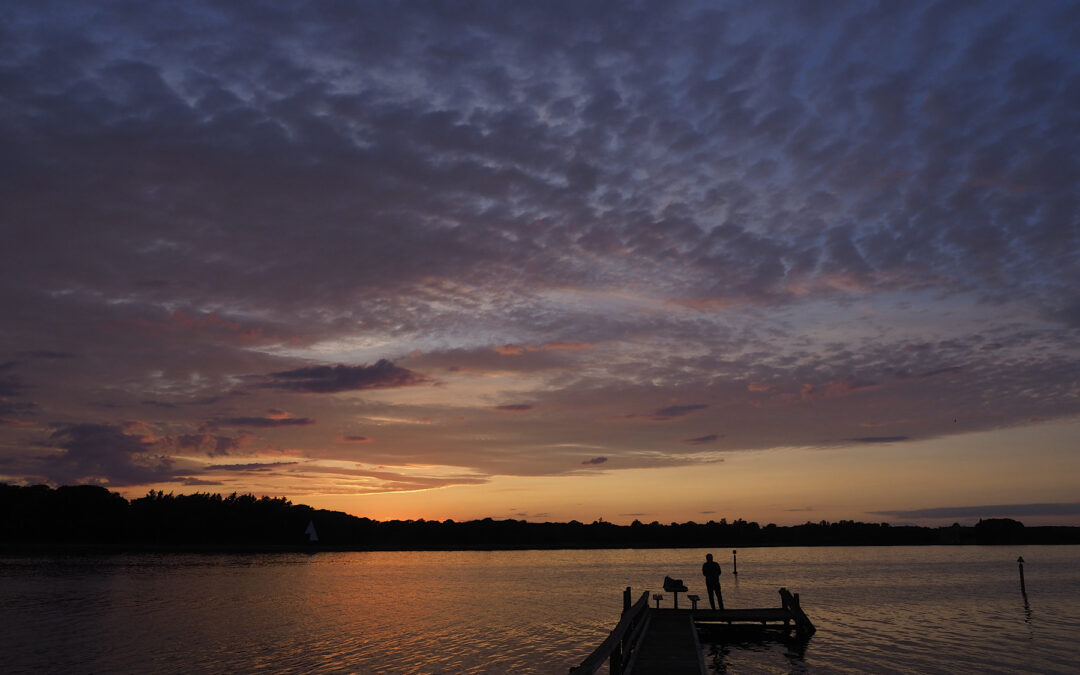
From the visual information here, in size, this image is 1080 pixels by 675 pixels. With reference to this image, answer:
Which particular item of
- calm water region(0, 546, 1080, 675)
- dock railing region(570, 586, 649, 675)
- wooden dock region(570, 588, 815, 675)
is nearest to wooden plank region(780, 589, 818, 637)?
wooden dock region(570, 588, 815, 675)

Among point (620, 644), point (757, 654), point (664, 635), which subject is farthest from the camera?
point (757, 654)

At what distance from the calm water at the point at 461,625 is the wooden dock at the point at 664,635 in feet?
5.86

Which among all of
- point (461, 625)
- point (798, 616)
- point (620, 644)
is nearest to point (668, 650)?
point (620, 644)

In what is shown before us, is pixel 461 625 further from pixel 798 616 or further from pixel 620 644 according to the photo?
pixel 620 644

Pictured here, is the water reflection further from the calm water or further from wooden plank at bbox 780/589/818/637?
wooden plank at bbox 780/589/818/637

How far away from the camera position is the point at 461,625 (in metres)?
46.5

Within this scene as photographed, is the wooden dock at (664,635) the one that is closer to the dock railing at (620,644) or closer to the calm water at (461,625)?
the dock railing at (620,644)

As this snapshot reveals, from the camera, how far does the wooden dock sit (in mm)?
22000

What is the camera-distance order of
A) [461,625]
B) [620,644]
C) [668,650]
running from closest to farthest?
[620,644] → [668,650] → [461,625]

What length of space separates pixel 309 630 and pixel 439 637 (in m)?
9.43

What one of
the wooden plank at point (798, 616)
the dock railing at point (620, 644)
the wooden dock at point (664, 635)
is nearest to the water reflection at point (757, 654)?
the wooden plank at point (798, 616)

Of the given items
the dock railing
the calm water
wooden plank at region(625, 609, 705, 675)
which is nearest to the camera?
the dock railing

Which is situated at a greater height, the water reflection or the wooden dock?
the wooden dock

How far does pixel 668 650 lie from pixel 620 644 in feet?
21.0
